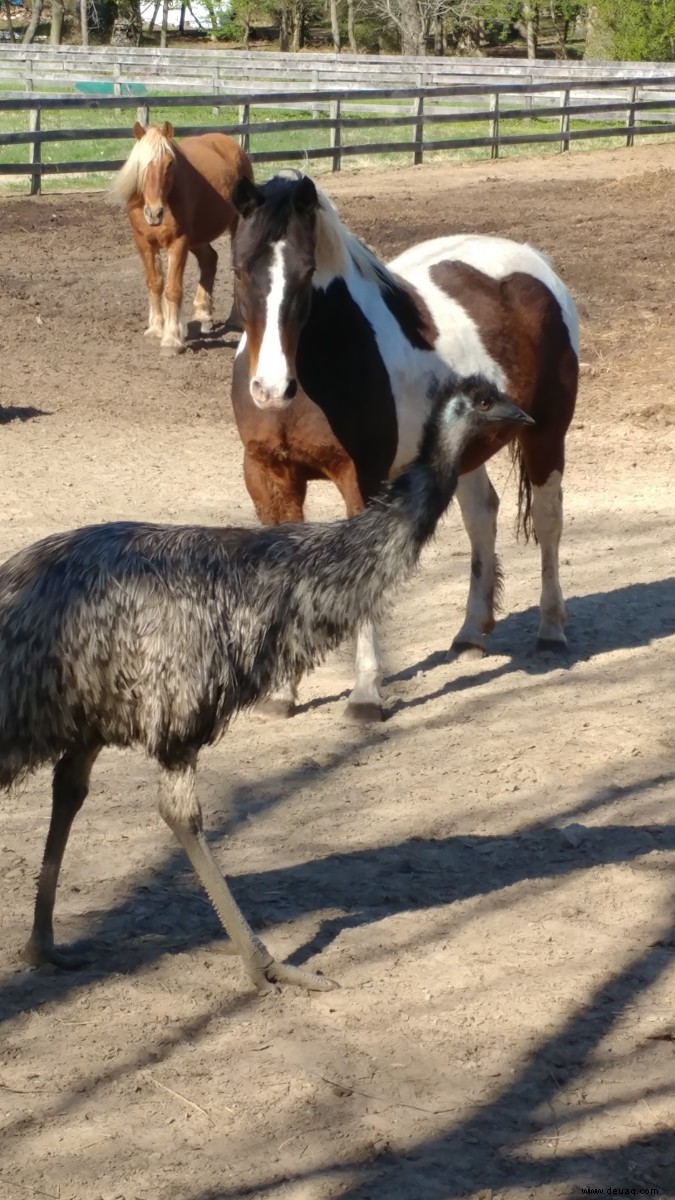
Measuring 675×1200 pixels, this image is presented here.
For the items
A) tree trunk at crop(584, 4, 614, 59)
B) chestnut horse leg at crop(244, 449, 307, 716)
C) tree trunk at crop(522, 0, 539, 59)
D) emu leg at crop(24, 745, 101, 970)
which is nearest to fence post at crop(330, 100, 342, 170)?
chestnut horse leg at crop(244, 449, 307, 716)

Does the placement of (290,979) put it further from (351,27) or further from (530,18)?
(351,27)

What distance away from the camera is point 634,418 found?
36.4 feet

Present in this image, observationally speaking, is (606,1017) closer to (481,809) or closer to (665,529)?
(481,809)

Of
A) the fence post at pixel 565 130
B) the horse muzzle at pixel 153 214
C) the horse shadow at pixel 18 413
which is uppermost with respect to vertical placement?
the fence post at pixel 565 130

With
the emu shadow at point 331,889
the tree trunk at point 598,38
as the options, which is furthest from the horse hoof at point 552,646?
the tree trunk at point 598,38

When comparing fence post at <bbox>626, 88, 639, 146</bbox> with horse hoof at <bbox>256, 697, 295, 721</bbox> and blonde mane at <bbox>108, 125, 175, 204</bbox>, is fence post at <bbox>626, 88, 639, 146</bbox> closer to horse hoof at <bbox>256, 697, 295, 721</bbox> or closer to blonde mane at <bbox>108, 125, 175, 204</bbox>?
blonde mane at <bbox>108, 125, 175, 204</bbox>

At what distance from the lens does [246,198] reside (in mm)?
5531

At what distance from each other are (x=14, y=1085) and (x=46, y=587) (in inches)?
49.2

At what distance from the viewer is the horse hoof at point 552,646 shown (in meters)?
7.12

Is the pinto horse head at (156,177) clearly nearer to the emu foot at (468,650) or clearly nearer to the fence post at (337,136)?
the emu foot at (468,650)

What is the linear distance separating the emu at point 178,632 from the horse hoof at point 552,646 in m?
2.94

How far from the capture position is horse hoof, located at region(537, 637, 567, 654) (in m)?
7.12

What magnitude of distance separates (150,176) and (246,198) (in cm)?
841

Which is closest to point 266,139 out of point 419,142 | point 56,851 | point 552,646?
point 419,142
